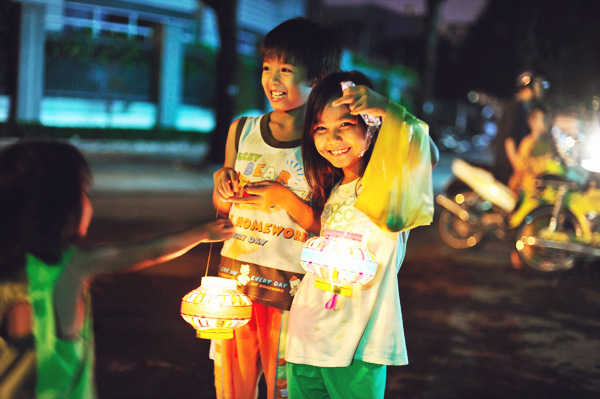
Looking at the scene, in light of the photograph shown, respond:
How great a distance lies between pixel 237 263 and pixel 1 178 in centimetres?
115

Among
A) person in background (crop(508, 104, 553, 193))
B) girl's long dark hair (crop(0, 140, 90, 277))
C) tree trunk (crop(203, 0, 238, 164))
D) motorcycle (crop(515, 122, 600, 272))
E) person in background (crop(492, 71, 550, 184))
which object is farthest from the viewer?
tree trunk (crop(203, 0, 238, 164))

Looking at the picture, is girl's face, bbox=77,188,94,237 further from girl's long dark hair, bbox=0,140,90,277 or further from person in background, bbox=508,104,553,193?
person in background, bbox=508,104,553,193

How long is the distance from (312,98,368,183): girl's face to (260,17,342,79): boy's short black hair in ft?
1.25

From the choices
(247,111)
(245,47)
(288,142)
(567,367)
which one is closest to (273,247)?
(288,142)

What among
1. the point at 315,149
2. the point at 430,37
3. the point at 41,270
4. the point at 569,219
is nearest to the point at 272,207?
the point at 315,149

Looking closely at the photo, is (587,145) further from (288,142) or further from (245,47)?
(245,47)

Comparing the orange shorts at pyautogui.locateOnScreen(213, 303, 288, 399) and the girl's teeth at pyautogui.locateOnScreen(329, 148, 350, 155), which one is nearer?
the girl's teeth at pyautogui.locateOnScreen(329, 148, 350, 155)

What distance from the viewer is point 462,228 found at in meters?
10.3

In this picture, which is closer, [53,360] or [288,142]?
[53,360]

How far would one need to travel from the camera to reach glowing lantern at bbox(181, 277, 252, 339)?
2537 mm

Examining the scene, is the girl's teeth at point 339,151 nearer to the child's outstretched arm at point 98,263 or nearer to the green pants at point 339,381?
the child's outstretched arm at point 98,263

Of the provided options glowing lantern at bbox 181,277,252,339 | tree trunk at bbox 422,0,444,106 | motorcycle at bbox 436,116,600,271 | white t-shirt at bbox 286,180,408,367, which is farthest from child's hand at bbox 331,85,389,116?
tree trunk at bbox 422,0,444,106

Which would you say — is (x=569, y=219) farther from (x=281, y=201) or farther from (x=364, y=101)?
(x=364, y=101)

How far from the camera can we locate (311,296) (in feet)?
8.75
